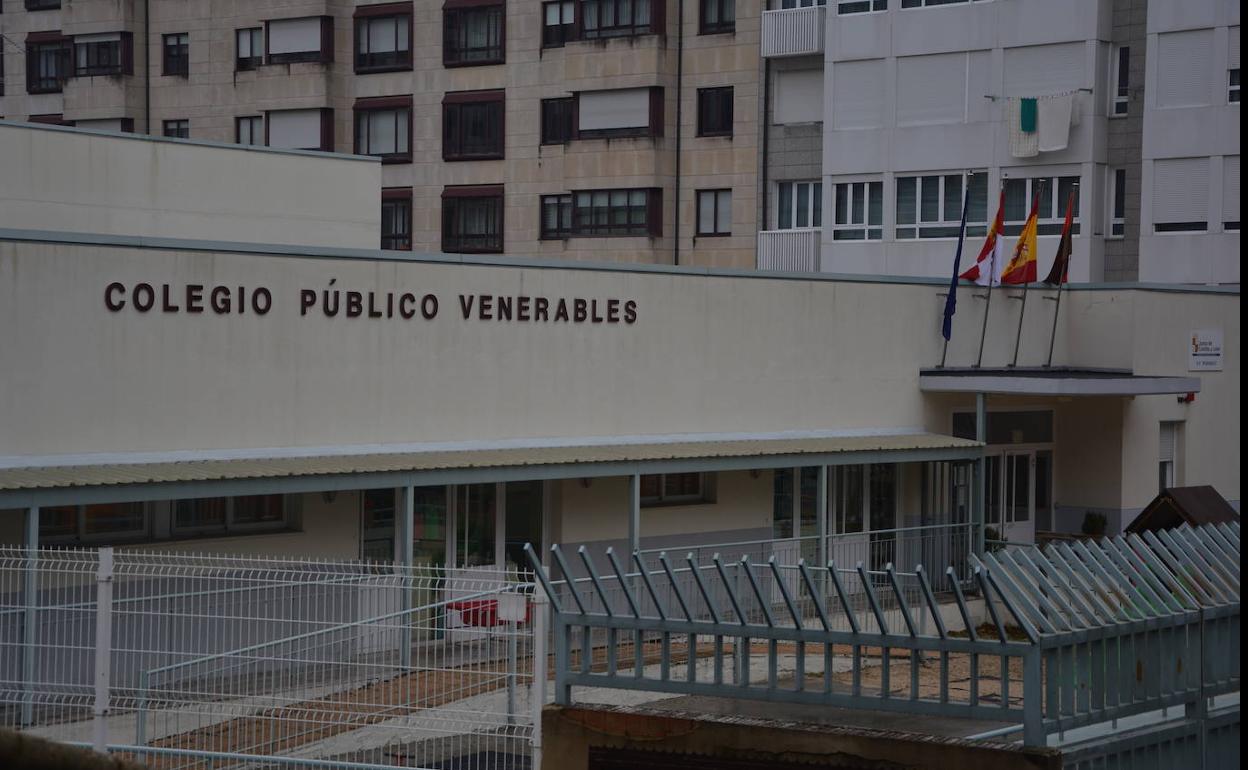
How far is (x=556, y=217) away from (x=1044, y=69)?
14.8 m

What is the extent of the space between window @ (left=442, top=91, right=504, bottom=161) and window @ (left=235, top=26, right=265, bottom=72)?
686 centimetres

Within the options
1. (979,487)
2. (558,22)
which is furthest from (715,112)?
(979,487)

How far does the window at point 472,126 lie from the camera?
50.4 meters

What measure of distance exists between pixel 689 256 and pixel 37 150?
87.4 feet

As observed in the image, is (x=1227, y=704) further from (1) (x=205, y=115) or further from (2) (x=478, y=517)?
(1) (x=205, y=115)

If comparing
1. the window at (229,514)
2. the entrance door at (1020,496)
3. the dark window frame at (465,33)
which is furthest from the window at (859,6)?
the window at (229,514)

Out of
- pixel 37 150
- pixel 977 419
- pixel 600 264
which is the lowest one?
pixel 977 419

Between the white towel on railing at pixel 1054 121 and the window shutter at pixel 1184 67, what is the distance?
220cm

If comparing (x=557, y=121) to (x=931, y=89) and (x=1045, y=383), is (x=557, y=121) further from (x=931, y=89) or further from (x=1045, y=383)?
(x=1045, y=383)

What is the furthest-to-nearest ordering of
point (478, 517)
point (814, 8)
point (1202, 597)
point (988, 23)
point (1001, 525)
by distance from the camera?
point (814, 8), point (988, 23), point (1001, 525), point (478, 517), point (1202, 597)

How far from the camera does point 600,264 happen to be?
943 inches

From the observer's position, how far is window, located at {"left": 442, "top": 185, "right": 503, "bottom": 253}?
1994 inches

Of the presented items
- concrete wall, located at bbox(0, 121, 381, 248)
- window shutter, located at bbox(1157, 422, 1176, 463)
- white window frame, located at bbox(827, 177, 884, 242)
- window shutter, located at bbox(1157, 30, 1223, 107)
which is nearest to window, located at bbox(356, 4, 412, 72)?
white window frame, located at bbox(827, 177, 884, 242)

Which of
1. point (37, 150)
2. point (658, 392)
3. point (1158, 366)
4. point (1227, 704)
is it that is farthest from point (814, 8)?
point (1227, 704)
